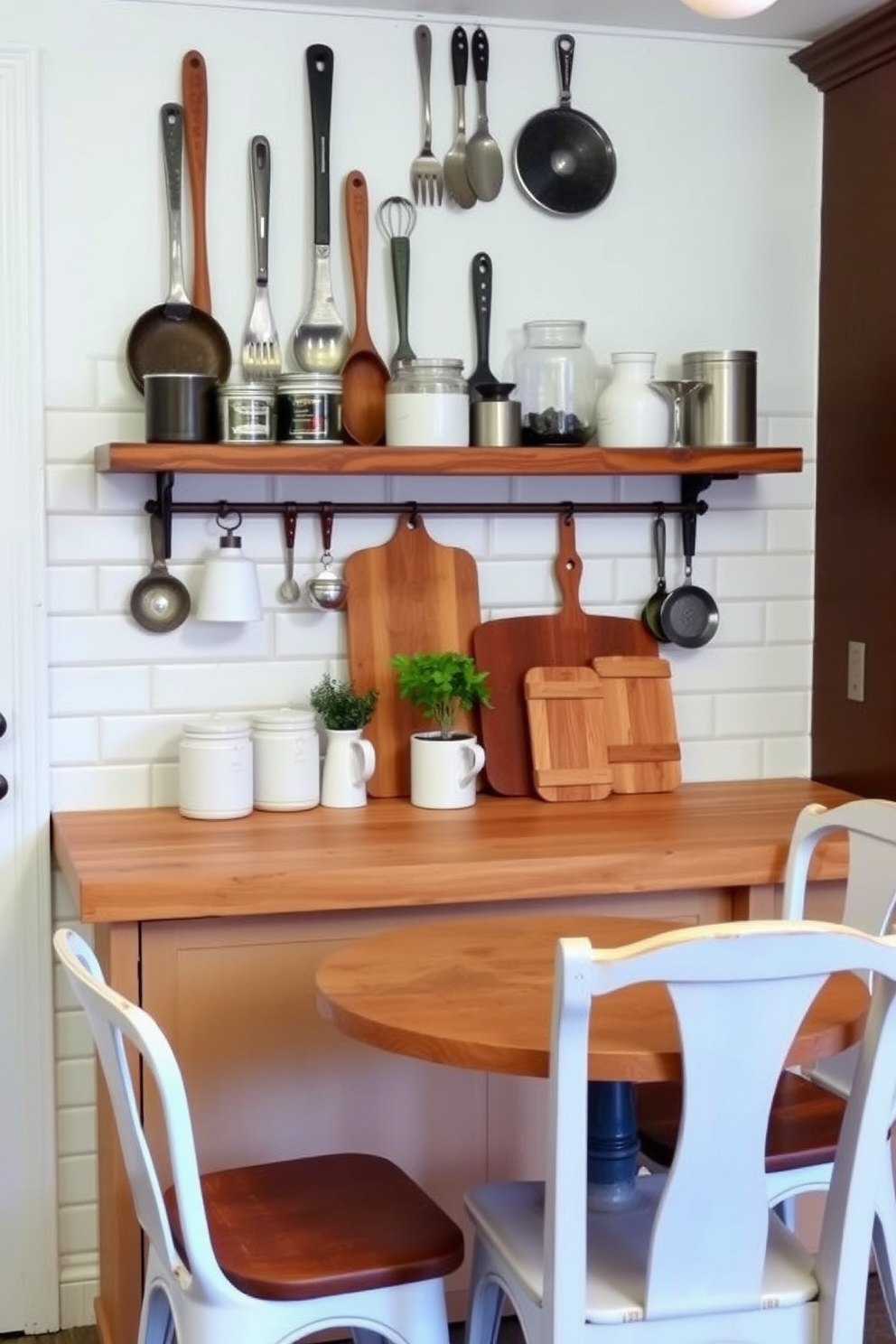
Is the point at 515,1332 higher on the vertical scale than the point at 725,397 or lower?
lower

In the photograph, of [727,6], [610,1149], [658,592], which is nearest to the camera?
[727,6]

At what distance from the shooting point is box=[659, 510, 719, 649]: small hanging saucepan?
324cm

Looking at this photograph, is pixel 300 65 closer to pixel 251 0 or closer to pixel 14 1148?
pixel 251 0

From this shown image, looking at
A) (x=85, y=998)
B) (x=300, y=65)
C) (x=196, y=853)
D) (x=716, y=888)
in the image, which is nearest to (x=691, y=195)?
(x=300, y=65)

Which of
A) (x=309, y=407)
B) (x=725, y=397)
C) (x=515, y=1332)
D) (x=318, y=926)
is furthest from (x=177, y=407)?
(x=515, y=1332)

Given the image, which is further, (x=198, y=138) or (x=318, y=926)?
(x=198, y=138)

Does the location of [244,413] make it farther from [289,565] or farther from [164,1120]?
[164,1120]

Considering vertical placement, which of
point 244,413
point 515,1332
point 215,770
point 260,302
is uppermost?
point 260,302

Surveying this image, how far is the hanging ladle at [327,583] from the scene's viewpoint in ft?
10.0

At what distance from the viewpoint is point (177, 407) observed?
281 cm

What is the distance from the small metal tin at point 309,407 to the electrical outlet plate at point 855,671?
104 cm

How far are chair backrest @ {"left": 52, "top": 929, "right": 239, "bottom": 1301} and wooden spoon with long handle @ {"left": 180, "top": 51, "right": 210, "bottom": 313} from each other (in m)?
1.37

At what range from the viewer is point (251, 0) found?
9.75 ft

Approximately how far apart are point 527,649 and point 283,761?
532mm
